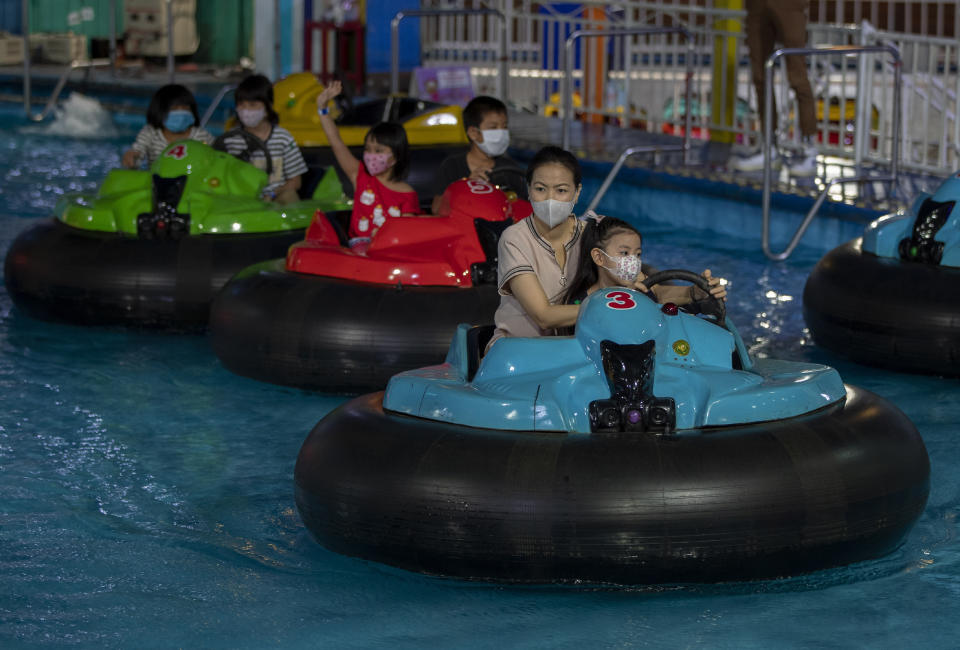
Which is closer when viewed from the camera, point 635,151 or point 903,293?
point 903,293

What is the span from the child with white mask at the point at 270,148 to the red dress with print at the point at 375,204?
1026mm

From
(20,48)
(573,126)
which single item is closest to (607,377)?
(573,126)

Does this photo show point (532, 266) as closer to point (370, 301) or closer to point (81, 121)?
point (370, 301)

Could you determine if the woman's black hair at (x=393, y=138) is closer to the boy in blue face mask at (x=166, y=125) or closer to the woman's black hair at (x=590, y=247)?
the boy in blue face mask at (x=166, y=125)

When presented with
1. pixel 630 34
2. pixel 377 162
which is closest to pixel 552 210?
pixel 377 162

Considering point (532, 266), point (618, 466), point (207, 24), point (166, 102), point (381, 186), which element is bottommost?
point (618, 466)

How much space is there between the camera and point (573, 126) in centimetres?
1102

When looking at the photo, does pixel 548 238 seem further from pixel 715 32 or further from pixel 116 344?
pixel 715 32

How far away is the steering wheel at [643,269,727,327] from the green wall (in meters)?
15.0

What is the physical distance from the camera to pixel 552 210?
3730mm

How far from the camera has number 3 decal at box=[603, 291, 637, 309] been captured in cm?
340

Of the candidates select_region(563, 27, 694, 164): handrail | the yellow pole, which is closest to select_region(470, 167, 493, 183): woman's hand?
select_region(563, 27, 694, 164): handrail

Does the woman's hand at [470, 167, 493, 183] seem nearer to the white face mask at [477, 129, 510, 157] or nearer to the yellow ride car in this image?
the white face mask at [477, 129, 510, 157]

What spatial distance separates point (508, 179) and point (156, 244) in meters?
1.40
